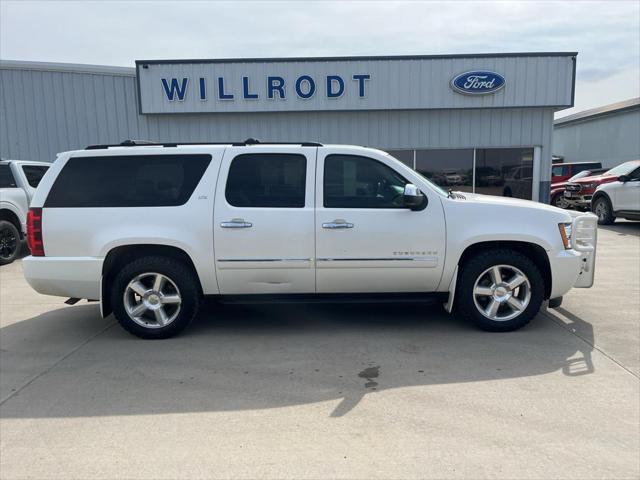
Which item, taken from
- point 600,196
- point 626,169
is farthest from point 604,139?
point 600,196

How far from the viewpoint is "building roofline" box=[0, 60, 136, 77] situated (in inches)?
539

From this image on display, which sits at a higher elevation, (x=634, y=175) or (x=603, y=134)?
(x=603, y=134)

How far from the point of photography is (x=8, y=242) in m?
9.22

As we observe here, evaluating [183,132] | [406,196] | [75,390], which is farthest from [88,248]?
[183,132]

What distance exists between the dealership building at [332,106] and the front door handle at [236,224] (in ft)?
30.7

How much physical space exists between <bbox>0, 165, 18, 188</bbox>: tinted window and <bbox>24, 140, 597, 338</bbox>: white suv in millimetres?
5640

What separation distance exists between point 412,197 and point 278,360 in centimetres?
191

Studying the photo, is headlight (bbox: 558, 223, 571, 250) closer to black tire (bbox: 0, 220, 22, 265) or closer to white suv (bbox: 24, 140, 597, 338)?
white suv (bbox: 24, 140, 597, 338)

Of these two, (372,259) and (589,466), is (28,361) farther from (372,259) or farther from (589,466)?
(589,466)

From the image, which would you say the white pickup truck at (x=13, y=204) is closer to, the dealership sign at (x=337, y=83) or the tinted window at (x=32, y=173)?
the tinted window at (x=32, y=173)

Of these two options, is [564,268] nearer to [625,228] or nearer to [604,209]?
[625,228]

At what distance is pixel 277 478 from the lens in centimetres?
269

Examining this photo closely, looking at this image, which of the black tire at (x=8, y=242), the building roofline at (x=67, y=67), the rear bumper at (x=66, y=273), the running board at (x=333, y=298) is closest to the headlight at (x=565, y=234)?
the running board at (x=333, y=298)

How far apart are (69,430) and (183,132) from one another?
467 inches
